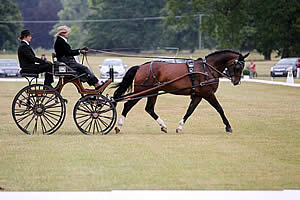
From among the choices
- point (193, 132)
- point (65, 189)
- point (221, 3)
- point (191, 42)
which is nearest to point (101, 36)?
point (191, 42)

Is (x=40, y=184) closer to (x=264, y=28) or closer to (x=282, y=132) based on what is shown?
(x=282, y=132)

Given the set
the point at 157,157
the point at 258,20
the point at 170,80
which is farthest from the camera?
the point at 258,20

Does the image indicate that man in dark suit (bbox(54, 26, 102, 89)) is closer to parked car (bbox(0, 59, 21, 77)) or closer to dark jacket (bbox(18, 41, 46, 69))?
dark jacket (bbox(18, 41, 46, 69))

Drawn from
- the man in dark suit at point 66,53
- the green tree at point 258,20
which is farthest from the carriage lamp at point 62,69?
the green tree at point 258,20

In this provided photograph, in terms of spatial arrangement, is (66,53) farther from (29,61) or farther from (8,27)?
(8,27)

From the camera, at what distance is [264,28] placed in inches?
2180

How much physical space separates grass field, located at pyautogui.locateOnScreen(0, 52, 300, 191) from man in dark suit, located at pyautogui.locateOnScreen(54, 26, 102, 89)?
1362 mm

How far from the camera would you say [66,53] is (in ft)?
43.8

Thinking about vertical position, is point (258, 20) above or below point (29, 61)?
above

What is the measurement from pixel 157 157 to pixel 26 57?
414 centimetres

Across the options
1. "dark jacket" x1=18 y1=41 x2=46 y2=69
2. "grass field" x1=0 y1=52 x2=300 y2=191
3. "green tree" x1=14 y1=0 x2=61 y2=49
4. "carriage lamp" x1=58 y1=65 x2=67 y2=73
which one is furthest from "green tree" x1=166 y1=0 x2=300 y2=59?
"green tree" x1=14 y1=0 x2=61 y2=49

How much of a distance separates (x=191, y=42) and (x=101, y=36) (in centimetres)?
1518

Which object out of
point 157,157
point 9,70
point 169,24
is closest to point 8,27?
point 169,24

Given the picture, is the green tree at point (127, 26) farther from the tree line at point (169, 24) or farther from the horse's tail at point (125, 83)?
the horse's tail at point (125, 83)
